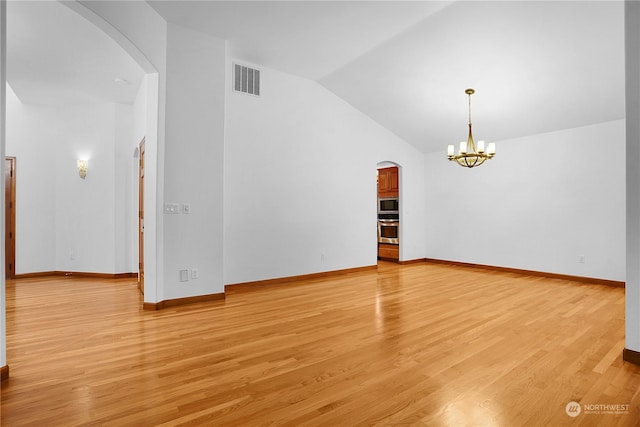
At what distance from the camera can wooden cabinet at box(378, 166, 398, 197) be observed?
7.88 meters

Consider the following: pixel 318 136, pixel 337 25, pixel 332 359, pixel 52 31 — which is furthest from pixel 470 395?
pixel 52 31

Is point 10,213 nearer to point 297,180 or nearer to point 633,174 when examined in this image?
point 297,180

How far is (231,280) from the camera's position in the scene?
16.1 feet

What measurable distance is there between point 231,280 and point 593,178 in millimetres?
6147

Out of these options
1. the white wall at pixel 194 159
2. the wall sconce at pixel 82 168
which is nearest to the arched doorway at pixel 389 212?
the white wall at pixel 194 159

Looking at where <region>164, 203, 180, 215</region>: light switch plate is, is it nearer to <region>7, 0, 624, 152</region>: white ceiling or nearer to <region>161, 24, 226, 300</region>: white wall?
<region>161, 24, 226, 300</region>: white wall

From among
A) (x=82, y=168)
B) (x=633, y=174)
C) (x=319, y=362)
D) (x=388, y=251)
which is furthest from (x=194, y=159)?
(x=388, y=251)
